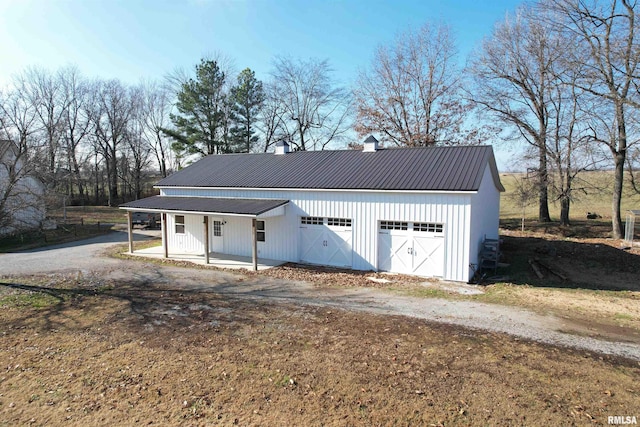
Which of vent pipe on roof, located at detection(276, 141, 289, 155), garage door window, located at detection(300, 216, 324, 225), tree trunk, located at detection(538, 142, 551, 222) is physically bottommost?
garage door window, located at detection(300, 216, 324, 225)

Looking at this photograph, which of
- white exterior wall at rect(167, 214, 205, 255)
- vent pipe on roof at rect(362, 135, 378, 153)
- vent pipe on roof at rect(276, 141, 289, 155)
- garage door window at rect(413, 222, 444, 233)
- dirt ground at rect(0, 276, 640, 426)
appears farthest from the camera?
vent pipe on roof at rect(276, 141, 289, 155)

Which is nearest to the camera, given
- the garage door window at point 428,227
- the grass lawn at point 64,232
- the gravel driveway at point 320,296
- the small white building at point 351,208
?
the gravel driveway at point 320,296

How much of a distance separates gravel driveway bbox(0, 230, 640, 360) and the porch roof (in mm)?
2527

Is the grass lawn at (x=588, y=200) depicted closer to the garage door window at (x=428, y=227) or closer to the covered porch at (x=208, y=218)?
the garage door window at (x=428, y=227)

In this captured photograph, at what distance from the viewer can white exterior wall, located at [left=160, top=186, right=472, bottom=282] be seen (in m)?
13.3

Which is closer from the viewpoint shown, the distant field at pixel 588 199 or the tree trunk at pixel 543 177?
the distant field at pixel 588 199

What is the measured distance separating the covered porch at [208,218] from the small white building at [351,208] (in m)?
0.06

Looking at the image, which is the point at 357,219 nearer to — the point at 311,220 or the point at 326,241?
the point at 326,241

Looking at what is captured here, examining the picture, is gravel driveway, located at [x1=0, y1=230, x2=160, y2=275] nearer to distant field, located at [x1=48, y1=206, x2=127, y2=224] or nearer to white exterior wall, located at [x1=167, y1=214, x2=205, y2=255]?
white exterior wall, located at [x1=167, y1=214, x2=205, y2=255]

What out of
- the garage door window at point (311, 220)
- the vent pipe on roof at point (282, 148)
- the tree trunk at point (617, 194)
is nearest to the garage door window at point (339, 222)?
the garage door window at point (311, 220)

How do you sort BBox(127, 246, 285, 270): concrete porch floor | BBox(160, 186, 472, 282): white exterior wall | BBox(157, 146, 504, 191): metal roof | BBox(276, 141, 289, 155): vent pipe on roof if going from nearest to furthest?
BBox(160, 186, 472, 282): white exterior wall, BBox(157, 146, 504, 191): metal roof, BBox(127, 246, 285, 270): concrete porch floor, BBox(276, 141, 289, 155): vent pipe on roof

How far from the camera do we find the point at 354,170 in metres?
16.7

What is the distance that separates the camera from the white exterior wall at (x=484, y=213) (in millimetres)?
13978

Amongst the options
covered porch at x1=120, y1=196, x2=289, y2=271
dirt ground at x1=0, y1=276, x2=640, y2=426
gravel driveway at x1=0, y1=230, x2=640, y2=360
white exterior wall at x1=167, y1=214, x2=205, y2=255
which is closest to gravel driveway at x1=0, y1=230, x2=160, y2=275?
gravel driveway at x1=0, y1=230, x2=640, y2=360
